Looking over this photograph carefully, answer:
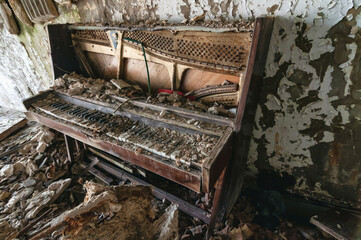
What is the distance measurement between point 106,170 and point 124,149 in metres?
1.33

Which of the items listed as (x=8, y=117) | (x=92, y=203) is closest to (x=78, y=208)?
(x=92, y=203)

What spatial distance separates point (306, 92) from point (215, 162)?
3.25 ft

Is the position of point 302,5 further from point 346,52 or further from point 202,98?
point 202,98

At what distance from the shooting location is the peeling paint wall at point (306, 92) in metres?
1.44

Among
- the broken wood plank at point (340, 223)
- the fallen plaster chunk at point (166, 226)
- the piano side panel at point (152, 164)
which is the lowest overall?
the broken wood plank at point (340, 223)

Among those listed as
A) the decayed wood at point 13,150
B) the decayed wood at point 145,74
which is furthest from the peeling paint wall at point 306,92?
the decayed wood at point 13,150

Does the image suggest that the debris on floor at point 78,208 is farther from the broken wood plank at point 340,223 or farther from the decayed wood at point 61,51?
the decayed wood at point 61,51

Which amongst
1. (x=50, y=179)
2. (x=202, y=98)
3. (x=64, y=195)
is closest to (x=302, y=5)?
(x=202, y=98)

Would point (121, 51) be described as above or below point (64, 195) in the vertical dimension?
above

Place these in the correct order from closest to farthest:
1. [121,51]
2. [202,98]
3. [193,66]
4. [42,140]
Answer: [193,66] < [202,98] < [121,51] < [42,140]

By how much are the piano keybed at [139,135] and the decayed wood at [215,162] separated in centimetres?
6

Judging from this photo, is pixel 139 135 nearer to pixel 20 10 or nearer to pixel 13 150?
pixel 13 150

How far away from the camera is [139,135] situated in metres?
1.82

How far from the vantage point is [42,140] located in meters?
3.10
